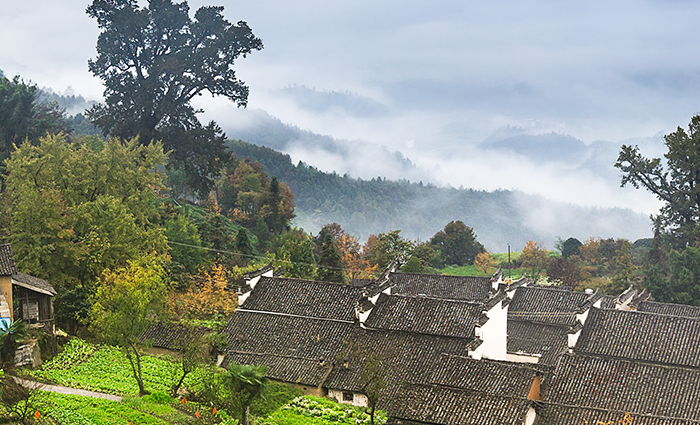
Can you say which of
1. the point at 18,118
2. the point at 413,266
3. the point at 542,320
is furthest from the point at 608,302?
the point at 18,118

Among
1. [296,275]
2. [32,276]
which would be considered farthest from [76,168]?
[296,275]

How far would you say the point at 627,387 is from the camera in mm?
30828

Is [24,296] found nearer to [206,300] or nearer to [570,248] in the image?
[206,300]

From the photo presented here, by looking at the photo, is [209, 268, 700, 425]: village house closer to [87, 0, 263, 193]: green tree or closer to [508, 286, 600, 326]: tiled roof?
[508, 286, 600, 326]: tiled roof

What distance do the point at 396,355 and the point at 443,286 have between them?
13079mm

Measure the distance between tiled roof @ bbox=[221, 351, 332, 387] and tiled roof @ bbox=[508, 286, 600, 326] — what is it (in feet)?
49.6

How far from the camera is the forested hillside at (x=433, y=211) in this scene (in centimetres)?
12438

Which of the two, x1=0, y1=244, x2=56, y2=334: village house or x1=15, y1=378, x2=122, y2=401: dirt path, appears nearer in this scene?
x1=15, y1=378, x2=122, y2=401: dirt path

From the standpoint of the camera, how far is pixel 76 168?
40469 millimetres

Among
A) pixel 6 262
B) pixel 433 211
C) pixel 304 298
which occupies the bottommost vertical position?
pixel 304 298

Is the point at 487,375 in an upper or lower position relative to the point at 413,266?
lower

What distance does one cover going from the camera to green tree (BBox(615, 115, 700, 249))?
70.3 metres

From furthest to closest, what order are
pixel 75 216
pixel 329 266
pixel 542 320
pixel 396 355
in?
1. pixel 329 266
2. pixel 542 320
3. pixel 75 216
4. pixel 396 355

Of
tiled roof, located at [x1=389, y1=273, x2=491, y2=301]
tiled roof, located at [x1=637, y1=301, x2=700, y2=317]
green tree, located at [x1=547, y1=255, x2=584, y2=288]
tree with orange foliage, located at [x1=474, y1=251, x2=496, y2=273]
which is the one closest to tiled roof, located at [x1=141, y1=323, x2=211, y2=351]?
tiled roof, located at [x1=389, y1=273, x2=491, y2=301]
